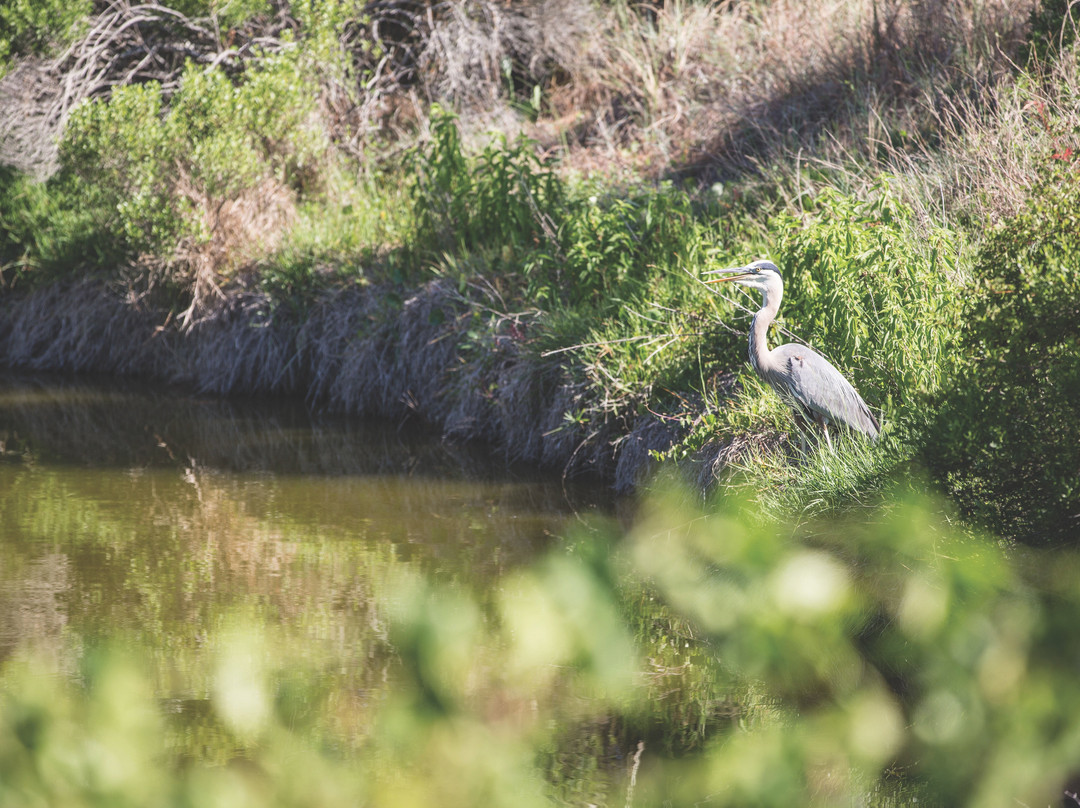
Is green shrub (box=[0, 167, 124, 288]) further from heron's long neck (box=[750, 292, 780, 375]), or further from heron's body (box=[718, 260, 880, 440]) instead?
heron's body (box=[718, 260, 880, 440])

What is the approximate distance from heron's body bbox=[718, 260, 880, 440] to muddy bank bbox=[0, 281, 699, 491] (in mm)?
1169

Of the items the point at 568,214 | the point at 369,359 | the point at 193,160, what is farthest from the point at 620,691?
the point at 193,160

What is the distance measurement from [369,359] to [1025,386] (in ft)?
20.8

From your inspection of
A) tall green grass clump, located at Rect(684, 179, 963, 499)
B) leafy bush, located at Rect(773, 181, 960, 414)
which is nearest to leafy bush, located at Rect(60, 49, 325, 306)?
tall green grass clump, located at Rect(684, 179, 963, 499)

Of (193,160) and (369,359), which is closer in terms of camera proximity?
(369,359)

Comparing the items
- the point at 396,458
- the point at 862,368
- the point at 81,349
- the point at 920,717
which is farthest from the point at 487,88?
the point at 920,717

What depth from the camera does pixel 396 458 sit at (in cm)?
774

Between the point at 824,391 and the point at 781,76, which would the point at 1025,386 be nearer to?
the point at 824,391

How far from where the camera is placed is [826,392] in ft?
15.6

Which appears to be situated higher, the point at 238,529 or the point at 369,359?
the point at 238,529

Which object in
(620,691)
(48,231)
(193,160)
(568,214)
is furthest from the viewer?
(48,231)

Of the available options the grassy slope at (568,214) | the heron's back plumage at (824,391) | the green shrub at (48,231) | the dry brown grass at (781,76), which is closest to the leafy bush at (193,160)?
the grassy slope at (568,214)

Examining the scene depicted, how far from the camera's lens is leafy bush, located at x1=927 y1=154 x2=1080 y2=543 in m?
3.23

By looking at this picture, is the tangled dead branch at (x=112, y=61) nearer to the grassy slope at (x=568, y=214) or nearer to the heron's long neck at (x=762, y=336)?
the grassy slope at (x=568, y=214)
